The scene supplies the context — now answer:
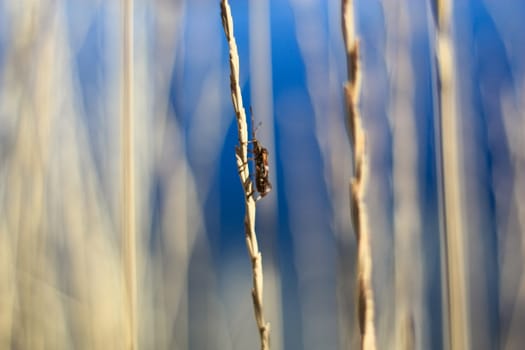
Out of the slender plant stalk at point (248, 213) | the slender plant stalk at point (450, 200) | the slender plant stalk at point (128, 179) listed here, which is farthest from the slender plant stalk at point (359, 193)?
the slender plant stalk at point (128, 179)

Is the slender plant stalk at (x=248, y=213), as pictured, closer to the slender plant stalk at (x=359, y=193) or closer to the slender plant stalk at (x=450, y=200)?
the slender plant stalk at (x=359, y=193)

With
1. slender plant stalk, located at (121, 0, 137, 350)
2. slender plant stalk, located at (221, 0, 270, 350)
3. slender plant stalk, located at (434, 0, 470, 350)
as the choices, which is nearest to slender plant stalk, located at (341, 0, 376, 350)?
slender plant stalk, located at (221, 0, 270, 350)

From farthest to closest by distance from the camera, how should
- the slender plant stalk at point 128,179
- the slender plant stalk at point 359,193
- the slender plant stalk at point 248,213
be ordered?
the slender plant stalk at point 128,179 → the slender plant stalk at point 248,213 → the slender plant stalk at point 359,193

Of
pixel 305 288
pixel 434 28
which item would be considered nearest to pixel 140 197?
pixel 305 288

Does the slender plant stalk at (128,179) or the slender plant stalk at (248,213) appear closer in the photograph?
the slender plant stalk at (248,213)

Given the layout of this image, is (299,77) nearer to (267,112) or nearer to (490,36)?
(267,112)

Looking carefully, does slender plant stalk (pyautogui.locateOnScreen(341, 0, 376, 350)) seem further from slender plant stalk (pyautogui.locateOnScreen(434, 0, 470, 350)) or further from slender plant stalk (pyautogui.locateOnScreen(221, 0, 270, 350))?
slender plant stalk (pyautogui.locateOnScreen(434, 0, 470, 350))
